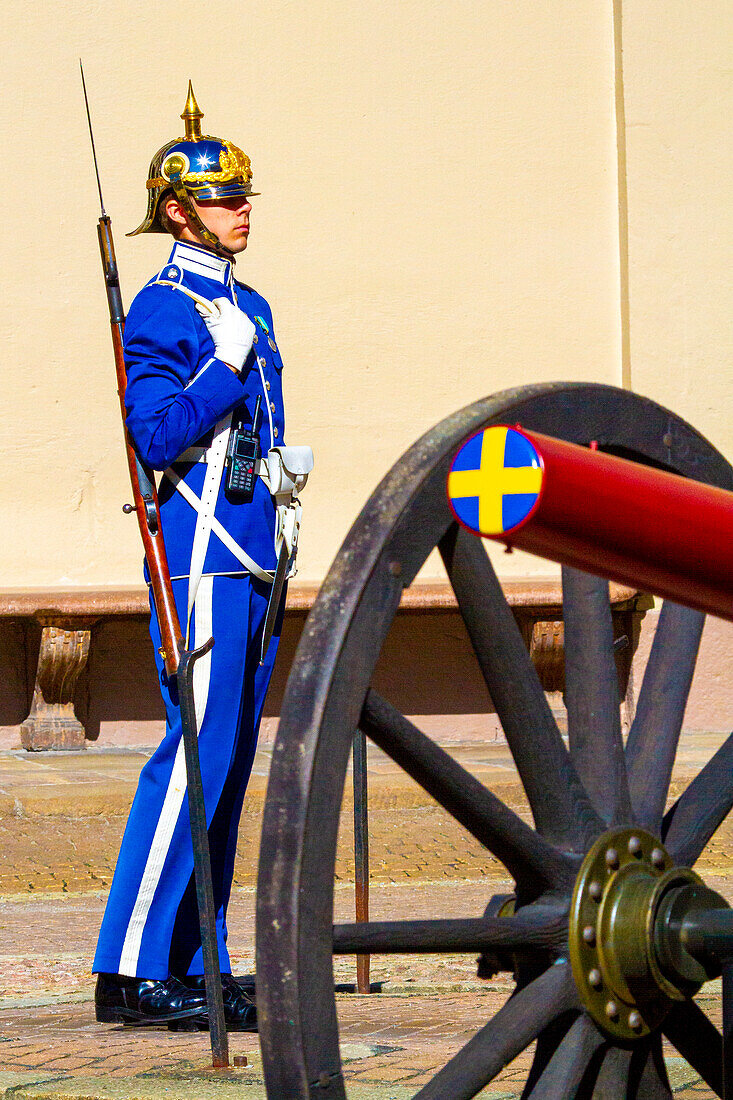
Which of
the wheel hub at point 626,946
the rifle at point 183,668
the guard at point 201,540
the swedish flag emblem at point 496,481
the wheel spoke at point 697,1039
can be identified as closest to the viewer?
the swedish flag emblem at point 496,481

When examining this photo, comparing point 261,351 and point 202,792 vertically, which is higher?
point 261,351

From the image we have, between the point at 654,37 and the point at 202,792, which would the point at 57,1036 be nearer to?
the point at 202,792

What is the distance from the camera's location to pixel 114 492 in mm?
6883

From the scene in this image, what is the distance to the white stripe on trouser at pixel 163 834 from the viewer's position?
10.00 feet

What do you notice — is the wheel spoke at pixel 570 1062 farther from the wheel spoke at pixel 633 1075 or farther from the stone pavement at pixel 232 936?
the stone pavement at pixel 232 936

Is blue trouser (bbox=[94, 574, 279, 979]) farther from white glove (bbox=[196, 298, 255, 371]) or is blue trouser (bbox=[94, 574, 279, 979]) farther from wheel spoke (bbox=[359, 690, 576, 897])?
wheel spoke (bbox=[359, 690, 576, 897])

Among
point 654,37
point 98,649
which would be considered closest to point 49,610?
point 98,649

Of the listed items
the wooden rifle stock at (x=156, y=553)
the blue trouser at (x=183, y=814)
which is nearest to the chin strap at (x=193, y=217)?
the wooden rifle stock at (x=156, y=553)

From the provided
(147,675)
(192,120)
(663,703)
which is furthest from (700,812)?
(147,675)

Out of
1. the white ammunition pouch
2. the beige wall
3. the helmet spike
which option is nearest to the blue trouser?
the white ammunition pouch

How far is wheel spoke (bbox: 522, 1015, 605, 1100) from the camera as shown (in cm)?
157

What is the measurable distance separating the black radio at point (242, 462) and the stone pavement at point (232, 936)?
3.37 feet

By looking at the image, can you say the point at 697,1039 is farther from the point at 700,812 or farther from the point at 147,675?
the point at 147,675

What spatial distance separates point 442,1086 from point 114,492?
557cm
